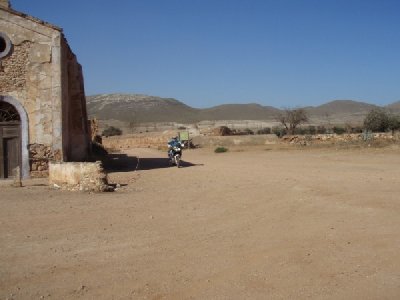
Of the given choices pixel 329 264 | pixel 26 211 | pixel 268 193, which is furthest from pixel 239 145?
pixel 329 264

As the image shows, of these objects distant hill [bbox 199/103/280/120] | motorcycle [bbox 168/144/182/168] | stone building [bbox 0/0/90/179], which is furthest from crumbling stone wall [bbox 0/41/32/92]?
distant hill [bbox 199/103/280/120]

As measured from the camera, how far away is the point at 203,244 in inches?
275

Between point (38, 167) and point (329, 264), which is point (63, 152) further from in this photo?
point (329, 264)

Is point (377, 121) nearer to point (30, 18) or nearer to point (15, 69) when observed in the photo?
point (30, 18)

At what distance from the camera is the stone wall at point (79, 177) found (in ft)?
41.5

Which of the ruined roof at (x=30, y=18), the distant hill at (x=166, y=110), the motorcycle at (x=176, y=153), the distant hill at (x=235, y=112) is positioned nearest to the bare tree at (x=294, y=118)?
the motorcycle at (x=176, y=153)

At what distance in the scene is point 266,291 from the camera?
519 cm

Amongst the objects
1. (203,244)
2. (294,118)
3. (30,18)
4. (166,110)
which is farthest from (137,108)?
(203,244)

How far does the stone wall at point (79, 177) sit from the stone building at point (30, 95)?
2.45 m

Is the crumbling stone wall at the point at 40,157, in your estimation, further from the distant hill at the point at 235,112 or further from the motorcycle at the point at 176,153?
the distant hill at the point at 235,112

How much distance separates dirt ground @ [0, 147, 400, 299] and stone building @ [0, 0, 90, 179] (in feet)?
13.7

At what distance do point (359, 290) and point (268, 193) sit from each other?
6481 mm

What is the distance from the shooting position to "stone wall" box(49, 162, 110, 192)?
12.7 m

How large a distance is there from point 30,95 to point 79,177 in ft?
15.0
